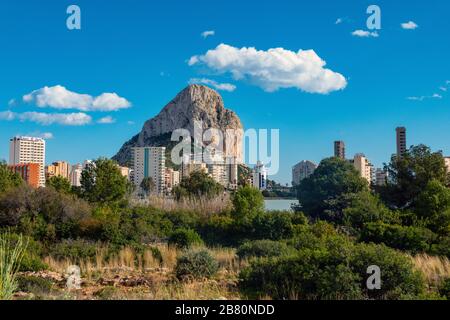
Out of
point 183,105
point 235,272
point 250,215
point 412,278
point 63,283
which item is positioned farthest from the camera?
point 183,105

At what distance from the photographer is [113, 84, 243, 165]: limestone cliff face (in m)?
62.6

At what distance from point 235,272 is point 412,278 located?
12.6 ft

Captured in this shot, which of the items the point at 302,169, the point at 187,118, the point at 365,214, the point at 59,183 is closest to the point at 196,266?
the point at 365,214

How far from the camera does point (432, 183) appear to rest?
A: 14977 millimetres

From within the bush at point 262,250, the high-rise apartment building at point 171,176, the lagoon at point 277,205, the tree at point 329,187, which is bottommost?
the bush at point 262,250

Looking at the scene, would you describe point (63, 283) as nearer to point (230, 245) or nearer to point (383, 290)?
point (383, 290)

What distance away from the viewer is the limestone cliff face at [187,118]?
62.6 metres

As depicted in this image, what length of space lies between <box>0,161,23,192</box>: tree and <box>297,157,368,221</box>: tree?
13.6 metres

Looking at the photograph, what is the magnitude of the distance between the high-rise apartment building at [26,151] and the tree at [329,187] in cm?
2572

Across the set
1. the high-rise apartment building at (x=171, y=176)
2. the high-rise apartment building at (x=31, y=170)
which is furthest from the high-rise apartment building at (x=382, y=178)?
the high-rise apartment building at (x=171, y=176)

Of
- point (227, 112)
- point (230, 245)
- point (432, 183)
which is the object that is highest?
point (227, 112)

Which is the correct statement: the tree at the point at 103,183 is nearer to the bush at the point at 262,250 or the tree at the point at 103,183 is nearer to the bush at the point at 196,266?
the bush at the point at 262,250

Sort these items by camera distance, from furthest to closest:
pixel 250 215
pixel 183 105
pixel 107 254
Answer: pixel 183 105 → pixel 250 215 → pixel 107 254
